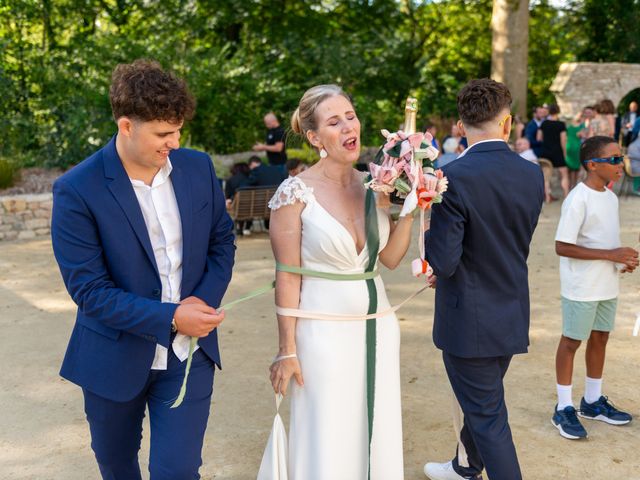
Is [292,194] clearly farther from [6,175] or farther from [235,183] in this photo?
[6,175]

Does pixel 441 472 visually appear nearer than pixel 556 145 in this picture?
Yes

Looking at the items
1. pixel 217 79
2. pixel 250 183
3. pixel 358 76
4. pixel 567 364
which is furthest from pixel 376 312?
pixel 358 76

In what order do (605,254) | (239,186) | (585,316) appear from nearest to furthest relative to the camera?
(605,254) → (585,316) → (239,186)

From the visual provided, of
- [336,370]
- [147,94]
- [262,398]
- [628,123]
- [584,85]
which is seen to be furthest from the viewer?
[584,85]

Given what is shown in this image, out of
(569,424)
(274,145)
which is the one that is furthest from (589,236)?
(274,145)

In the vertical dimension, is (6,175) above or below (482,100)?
below

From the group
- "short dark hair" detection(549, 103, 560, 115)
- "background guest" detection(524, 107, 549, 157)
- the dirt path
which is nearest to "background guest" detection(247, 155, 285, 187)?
the dirt path

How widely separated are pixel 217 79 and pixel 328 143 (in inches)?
568

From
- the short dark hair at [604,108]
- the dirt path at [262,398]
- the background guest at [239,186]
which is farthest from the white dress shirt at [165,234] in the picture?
the short dark hair at [604,108]

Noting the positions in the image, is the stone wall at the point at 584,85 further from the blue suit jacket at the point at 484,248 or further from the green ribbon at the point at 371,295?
the green ribbon at the point at 371,295

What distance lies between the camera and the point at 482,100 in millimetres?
3229

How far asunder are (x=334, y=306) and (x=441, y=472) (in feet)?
4.18

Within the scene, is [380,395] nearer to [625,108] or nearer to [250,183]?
[250,183]

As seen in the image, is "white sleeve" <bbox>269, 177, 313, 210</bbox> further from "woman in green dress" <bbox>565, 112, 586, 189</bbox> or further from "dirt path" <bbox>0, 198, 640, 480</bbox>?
"woman in green dress" <bbox>565, 112, 586, 189</bbox>
